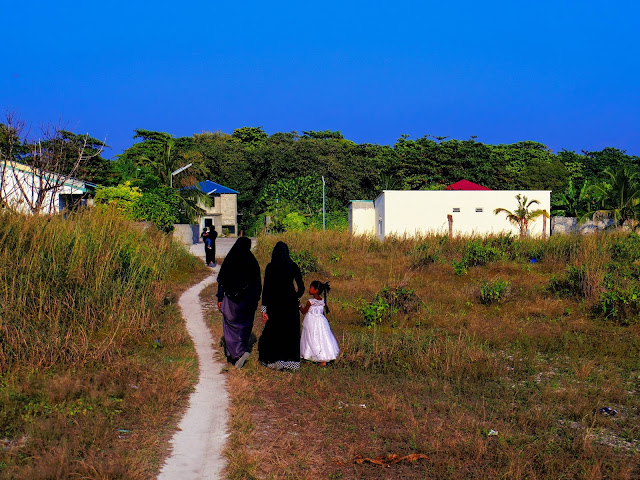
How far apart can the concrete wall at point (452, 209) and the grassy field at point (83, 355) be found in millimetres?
23790

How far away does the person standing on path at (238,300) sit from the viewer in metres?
8.30

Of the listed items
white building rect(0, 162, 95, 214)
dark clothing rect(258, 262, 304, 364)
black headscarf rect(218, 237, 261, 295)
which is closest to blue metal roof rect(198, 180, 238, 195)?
white building rect(0, 162, 95, 214)

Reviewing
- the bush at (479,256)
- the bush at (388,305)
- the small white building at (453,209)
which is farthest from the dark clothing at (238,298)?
the small white building at (453,209)

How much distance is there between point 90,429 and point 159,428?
24.3 inches

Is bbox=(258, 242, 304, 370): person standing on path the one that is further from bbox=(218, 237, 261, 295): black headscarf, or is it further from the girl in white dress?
bbox=(218, 237, 261, 295): black headscarf

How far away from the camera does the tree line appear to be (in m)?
52.2

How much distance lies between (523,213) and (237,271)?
2822 centimetres

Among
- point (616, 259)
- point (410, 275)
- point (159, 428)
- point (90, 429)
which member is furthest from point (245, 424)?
point (616, 259)

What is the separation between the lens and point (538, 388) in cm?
721

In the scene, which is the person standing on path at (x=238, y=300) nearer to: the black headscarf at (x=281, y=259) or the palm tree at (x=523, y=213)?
the black headscarf at (x=281, y=259)

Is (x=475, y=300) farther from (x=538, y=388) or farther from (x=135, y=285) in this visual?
(x=135, y=285)

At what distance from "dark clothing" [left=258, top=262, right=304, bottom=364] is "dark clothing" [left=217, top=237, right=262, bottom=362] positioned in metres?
0.29

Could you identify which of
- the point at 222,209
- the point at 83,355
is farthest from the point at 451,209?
the point at 222,209

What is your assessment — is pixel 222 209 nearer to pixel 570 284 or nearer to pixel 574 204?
pixel 574 204
